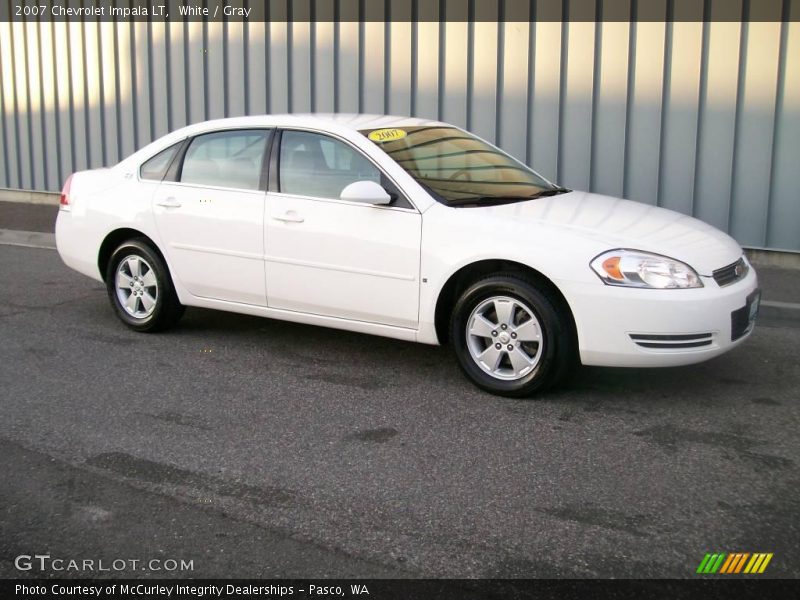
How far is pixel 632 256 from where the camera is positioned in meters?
5.19

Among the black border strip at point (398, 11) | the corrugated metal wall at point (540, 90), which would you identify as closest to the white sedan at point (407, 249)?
the corrugated metal wall at point (540, 90)

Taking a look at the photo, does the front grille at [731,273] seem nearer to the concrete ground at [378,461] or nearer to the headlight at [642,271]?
the headlight at [642,271]

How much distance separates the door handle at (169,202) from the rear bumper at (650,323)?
111 inches

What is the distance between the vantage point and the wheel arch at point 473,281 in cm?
533

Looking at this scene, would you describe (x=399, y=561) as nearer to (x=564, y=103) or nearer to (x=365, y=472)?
(x=365, y=472)

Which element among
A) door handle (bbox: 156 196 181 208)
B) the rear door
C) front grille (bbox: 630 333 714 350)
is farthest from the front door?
front grille (bbox: 630 333 714 350)

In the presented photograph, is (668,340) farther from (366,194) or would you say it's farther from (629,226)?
(366,194)

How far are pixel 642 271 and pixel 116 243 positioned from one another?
3.87m

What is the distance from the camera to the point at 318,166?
6215 mm

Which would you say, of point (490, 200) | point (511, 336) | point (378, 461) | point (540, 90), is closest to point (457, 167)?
point (490, 200)

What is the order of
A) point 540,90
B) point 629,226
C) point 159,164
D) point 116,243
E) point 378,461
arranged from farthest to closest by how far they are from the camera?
point 540,90 → point 116,243 → point 159,164 → point 629,226 → point 378,461

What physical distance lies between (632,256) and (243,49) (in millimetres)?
7833

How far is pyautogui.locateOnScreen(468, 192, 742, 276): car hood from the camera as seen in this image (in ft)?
17.4

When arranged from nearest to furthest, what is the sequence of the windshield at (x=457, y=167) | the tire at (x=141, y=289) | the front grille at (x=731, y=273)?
the front grille at (x=731, y=273)
the windshield at (x=457, y=167)
the tire at (x=141, y=289)
